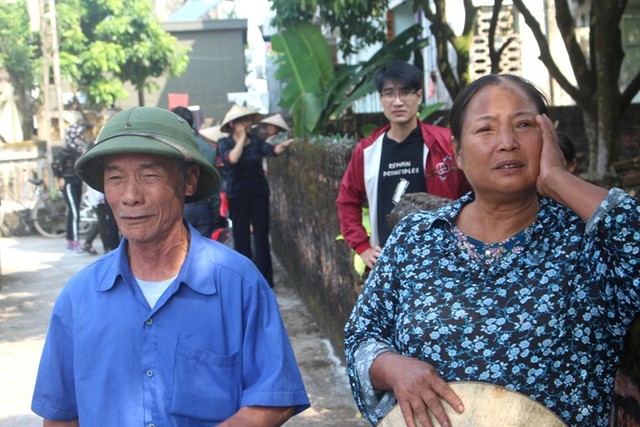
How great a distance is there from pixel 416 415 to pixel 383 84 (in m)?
3.55

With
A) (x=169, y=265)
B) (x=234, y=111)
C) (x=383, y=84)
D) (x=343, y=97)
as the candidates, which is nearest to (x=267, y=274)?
(x=234, y=111)

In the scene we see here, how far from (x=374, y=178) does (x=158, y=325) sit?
3.05 meters

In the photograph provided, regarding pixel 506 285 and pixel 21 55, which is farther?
pixel 21 55

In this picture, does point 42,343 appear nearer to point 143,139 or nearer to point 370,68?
point 370,68

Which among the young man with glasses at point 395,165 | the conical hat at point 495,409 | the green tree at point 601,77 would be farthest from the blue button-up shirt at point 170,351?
the green tree at point 601,77

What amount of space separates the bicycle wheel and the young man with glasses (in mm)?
14750

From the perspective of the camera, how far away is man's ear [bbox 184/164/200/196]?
288 cm

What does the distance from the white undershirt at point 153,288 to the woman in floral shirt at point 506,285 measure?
1.77ft

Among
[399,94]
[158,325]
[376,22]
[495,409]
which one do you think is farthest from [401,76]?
[376,22]

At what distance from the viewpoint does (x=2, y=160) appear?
21.3 m

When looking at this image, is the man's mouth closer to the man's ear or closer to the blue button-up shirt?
the blue button-up shirt

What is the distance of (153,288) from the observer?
2.72 m

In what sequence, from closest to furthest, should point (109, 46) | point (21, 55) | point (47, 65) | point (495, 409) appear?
1. point (495, 409)
2. point (47, 65)
3. point (21, 55)
4. point (109, 46)

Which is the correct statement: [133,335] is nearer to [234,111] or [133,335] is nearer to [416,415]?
[416,415]
